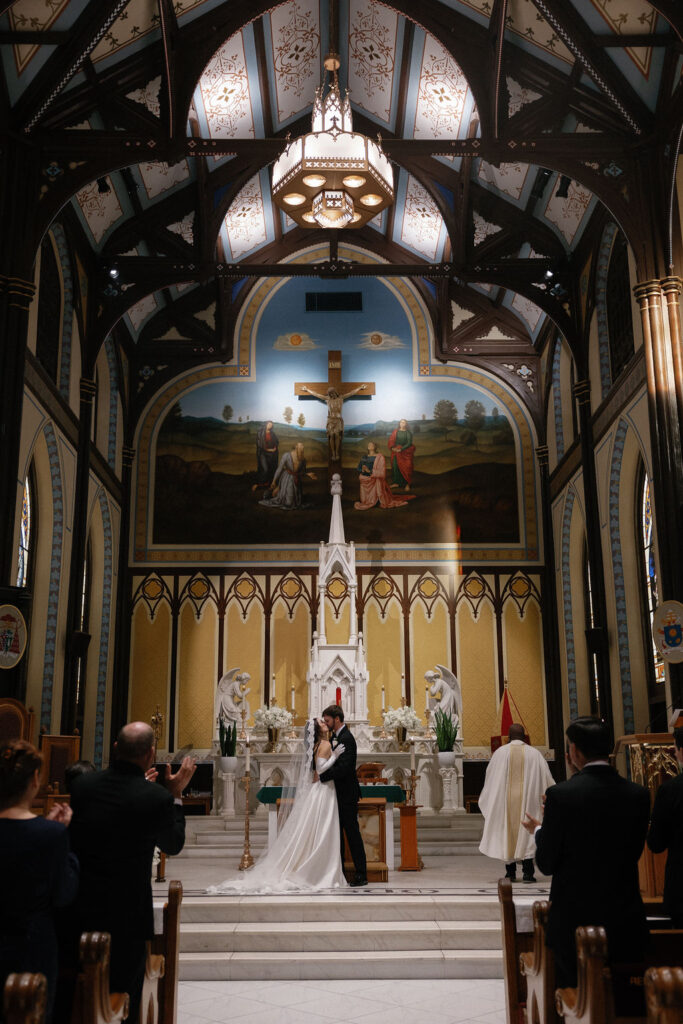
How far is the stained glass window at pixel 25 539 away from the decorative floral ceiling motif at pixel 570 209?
8.70 metres

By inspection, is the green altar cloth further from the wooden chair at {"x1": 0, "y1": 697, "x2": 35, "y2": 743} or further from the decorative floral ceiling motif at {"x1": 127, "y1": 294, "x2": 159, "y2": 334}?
the decorative floral ceiling motif at {"x1": 127, "y1": 294, "x2": 159, "y2": 334}

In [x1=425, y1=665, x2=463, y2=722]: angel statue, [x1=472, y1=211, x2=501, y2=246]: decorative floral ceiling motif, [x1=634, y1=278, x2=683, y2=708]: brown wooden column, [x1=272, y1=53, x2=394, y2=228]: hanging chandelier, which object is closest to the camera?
[x1=272, y1=53, x2=394, y2=228]: hanging chandelier

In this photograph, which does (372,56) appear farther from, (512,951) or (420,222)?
(512,951)

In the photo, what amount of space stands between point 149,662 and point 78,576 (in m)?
3.67

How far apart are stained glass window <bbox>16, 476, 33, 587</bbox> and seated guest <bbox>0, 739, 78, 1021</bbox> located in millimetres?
10401

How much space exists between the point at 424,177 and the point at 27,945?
1380 centimetres

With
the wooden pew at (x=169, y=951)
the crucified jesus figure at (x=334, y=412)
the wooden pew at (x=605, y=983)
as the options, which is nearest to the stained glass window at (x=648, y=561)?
the crucified jesus figure at (x=334, y=412)

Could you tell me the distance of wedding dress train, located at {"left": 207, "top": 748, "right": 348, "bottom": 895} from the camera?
30.7 feet

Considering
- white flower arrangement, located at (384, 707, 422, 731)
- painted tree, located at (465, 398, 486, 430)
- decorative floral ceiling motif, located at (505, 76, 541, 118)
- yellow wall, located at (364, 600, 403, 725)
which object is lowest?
white flower arrangement, located at (384, 707, 422, 731)

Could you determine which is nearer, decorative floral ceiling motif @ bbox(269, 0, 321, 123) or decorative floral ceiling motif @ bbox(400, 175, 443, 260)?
decorative floral ceiling motif @ bbox(269, 0, 321, 123)

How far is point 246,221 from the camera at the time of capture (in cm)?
1816

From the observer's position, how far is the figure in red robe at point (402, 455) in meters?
18.8

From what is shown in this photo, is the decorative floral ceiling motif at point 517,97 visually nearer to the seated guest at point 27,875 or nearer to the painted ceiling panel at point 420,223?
the painted ceiling panel at point 420,223

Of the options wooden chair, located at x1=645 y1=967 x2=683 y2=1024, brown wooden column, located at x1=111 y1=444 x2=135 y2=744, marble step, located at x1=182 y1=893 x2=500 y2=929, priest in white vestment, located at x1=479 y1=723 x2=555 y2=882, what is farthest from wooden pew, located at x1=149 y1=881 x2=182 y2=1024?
brown wooden column, located at x1=111 y1=444 x2=135 y2=744
